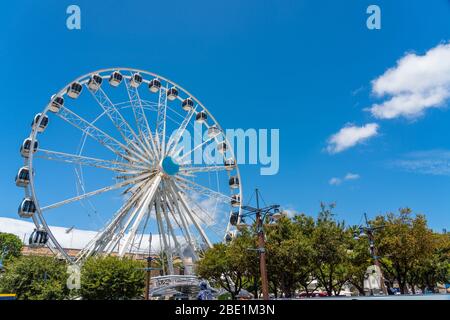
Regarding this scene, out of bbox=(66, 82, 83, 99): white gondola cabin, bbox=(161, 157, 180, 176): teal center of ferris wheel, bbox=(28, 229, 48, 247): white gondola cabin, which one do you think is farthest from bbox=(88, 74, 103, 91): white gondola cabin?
bbox=(28, 229, 48, 247): white gondola cabin

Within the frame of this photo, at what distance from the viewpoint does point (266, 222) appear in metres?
34.2

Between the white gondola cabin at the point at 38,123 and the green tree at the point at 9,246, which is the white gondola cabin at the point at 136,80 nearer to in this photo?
the white gondola cabin at the point at 38,123

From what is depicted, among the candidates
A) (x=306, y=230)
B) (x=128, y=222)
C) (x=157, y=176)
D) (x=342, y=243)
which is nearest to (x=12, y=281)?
(x=128, y=222)

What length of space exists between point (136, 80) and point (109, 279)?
2207 centimetres

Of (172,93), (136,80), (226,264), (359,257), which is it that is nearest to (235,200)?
(226,264)

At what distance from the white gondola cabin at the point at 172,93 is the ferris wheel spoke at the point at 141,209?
11.0 m

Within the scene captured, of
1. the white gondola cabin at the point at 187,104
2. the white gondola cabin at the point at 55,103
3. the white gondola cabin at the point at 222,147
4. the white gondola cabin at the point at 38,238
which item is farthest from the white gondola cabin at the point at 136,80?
the white gondola cabin at the point at 38,238

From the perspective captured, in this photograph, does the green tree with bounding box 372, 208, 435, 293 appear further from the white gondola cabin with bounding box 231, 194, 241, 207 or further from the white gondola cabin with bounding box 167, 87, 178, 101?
the white gondola cabin with bounding box 167, 87, 178, 101

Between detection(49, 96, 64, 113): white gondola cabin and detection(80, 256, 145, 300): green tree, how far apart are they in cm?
1492

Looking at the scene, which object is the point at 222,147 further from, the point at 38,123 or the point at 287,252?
the point at 38,123

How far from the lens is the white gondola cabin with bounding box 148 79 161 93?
44.6 m
